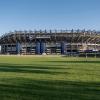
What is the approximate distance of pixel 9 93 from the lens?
609 inches

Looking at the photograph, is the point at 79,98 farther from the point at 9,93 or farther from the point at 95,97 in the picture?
the point at 9,93

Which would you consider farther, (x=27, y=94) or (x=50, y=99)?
(x=27, y=94)

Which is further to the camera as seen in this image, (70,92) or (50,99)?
(70,92)

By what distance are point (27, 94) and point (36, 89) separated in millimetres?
1893

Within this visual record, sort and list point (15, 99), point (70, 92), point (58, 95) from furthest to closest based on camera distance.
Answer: point (70, 92), point (58, 95), point (15, 99)

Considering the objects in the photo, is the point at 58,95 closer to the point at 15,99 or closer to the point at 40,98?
the point at 40,98

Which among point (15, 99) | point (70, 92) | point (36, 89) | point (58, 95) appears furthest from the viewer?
point (36, 89)

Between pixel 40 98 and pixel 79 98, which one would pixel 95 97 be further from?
pixel 40 98

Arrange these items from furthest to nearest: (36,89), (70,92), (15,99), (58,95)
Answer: (36,89) < (70,92) < (58,95) < (15,99)

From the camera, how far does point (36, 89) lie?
671 inches

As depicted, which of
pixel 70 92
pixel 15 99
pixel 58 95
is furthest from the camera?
pixel 70 92

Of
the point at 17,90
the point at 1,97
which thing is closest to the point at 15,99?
the point at 1,97

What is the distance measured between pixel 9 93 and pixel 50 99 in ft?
8.12

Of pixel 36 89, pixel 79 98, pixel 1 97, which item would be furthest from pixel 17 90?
pixel 79 98
